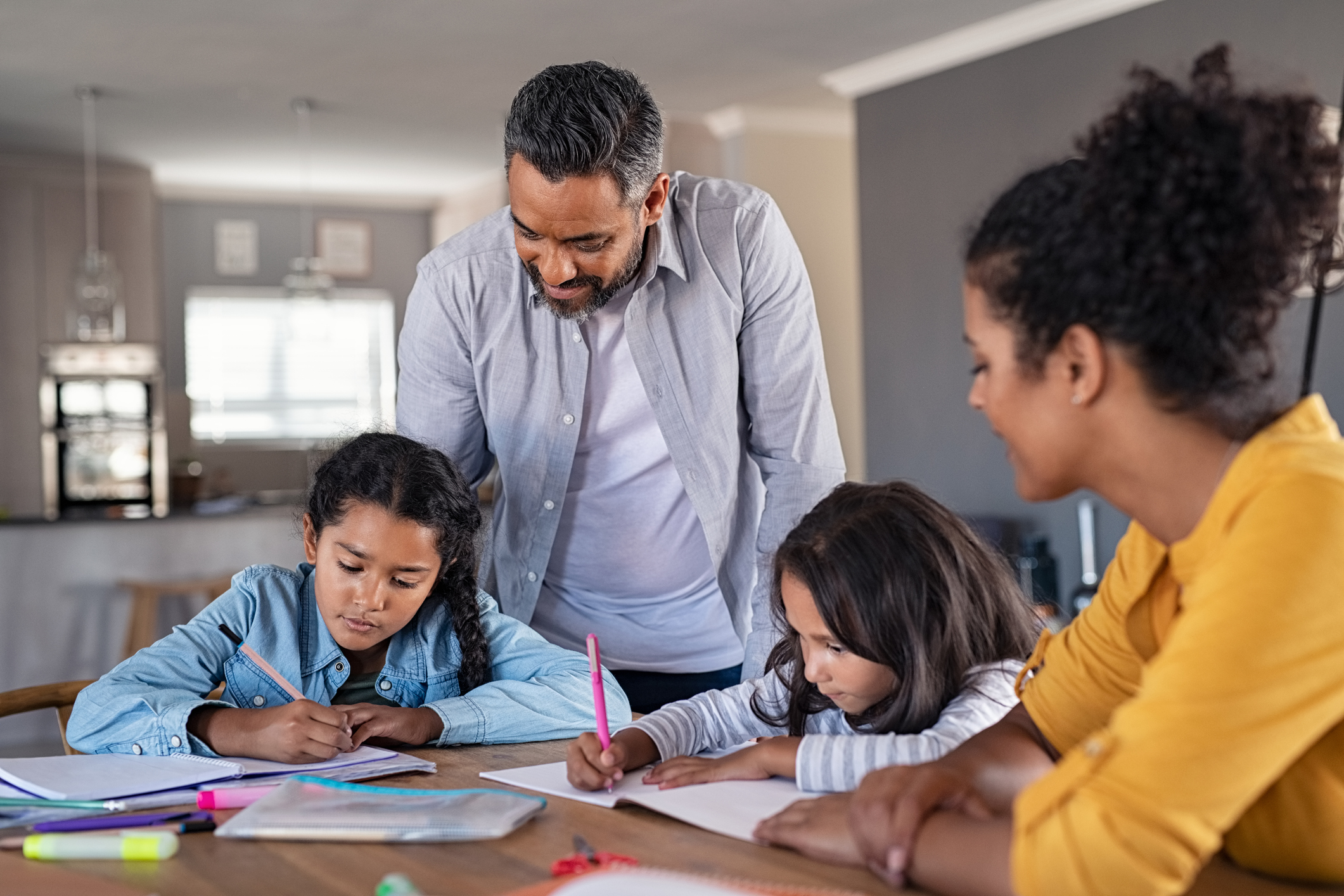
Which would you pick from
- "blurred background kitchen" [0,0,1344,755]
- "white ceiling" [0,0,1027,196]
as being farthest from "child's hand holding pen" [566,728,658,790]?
"white ceiling" [0,0,1027,196]

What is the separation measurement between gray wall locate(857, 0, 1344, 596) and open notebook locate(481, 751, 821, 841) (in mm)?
3278

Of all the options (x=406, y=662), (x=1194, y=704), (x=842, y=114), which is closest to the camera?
(x=1194, y=704)

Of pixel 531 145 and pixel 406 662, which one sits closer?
pixel 531 145

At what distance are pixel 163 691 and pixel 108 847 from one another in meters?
0.44

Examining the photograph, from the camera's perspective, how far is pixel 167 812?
1151 millimetres

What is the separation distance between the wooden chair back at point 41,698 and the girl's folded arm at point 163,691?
0.88 feet

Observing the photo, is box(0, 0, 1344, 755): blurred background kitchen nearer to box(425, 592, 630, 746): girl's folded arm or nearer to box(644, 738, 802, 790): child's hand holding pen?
box(425, 592, 630, 746): girl's folded arm

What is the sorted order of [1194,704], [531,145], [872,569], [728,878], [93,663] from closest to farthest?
[1194,704]
[728,878]
[872,569]
[531,145]
[93,663]

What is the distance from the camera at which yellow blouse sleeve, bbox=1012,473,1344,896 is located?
765mm

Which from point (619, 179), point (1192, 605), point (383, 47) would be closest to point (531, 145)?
point (619, 179)

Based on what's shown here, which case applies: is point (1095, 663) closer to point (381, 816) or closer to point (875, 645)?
point (875, 645)

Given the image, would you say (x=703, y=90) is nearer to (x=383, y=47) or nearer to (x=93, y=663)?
(x=383, y=47)

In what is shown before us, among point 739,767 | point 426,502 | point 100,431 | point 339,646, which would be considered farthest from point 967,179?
point 100,431

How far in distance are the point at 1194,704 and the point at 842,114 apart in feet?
20.5
